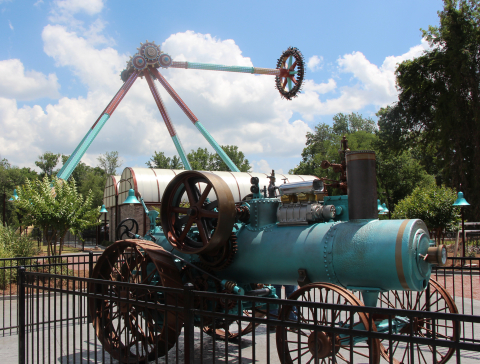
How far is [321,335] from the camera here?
3.95 m

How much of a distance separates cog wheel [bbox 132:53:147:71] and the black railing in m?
29.5

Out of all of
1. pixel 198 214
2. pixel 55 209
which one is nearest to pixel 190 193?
pixel 198 214

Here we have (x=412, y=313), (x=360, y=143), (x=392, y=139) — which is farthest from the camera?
(x=360, y=143)

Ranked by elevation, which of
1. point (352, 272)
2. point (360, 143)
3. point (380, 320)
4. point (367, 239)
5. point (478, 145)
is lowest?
point (380, 320)

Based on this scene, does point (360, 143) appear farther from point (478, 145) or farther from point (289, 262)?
point (289, 262)

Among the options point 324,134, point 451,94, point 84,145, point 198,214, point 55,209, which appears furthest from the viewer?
point 324,134

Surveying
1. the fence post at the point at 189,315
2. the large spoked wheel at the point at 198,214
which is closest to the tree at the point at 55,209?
the large spoked wheel at the point at 198,214

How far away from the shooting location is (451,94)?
26.5m

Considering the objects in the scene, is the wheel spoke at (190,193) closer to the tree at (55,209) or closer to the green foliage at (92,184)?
the tree at (55,209)

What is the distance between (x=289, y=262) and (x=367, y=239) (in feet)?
3.15

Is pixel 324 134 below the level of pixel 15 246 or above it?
above

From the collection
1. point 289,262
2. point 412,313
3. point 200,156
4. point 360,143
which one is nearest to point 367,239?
point 289,262

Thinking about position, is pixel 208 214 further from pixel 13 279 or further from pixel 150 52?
pixel 150 52

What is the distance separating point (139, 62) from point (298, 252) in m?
32.2
